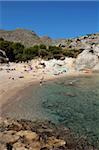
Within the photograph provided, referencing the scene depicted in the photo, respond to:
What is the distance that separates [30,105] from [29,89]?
7.61 m

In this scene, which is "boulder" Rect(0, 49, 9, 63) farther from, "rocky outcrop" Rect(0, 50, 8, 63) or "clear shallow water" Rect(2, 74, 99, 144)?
"clear shallow water" Rect(2, 74, 99, 144)

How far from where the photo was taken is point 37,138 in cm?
1684

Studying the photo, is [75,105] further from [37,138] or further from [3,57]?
[3,57]

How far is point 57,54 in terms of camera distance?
62.1m

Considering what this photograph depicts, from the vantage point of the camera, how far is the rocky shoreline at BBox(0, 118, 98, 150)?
15859mm

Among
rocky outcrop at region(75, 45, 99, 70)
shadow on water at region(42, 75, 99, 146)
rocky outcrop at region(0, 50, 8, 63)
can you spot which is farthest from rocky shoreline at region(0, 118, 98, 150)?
rocky outcrop at region(0, 50, 8, 63)

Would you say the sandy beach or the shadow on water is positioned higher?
the sandy beach

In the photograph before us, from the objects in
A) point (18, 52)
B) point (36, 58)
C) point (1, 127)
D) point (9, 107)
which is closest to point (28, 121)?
point (1, 127)

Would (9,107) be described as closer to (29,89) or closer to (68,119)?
(68,119)

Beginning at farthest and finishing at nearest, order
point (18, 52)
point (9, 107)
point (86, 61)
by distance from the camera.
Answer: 1. point (18, 52)
2. point (86, 61)
3. point (9, 107)

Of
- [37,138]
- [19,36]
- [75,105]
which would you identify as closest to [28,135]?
[37,138]

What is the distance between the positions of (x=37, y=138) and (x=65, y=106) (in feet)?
27.9

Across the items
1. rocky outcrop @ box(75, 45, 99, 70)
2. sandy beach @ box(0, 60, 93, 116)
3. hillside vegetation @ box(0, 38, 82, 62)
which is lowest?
sandy beach @ box(0, 60, 93, 116)

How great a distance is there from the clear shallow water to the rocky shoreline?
2.63ft
